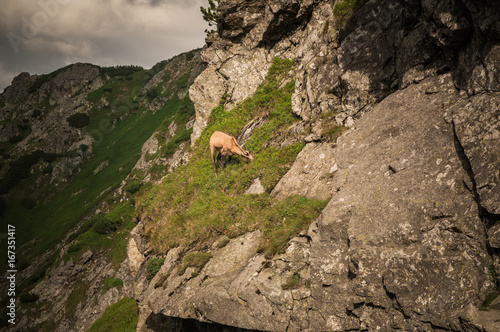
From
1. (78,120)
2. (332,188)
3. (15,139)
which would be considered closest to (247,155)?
(332,188)

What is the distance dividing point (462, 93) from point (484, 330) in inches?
281

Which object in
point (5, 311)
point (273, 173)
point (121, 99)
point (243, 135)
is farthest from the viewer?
point (121, 99)

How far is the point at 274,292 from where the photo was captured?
860cm

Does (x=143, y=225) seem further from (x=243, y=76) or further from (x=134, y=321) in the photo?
(x=243, y=76)

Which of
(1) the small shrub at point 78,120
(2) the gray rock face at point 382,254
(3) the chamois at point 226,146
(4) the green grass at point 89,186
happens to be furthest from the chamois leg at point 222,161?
(1) the small shrub at point 78,120

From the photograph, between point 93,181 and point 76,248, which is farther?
point 93,181

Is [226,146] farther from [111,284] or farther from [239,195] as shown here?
[111,284]

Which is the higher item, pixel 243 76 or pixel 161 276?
pixel 243 76

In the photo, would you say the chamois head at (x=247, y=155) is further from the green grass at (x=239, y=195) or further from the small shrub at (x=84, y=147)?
the small shrub at (x=84, y=147)

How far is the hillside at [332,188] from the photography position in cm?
680

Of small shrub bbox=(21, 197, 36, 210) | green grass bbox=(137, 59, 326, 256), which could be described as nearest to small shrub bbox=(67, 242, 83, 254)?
green grass bbox=(137, 59, 326, 256)

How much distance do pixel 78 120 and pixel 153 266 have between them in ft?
303

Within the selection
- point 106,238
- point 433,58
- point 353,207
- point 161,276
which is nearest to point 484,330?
point 353,207

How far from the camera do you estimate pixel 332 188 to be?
36.8 feet
